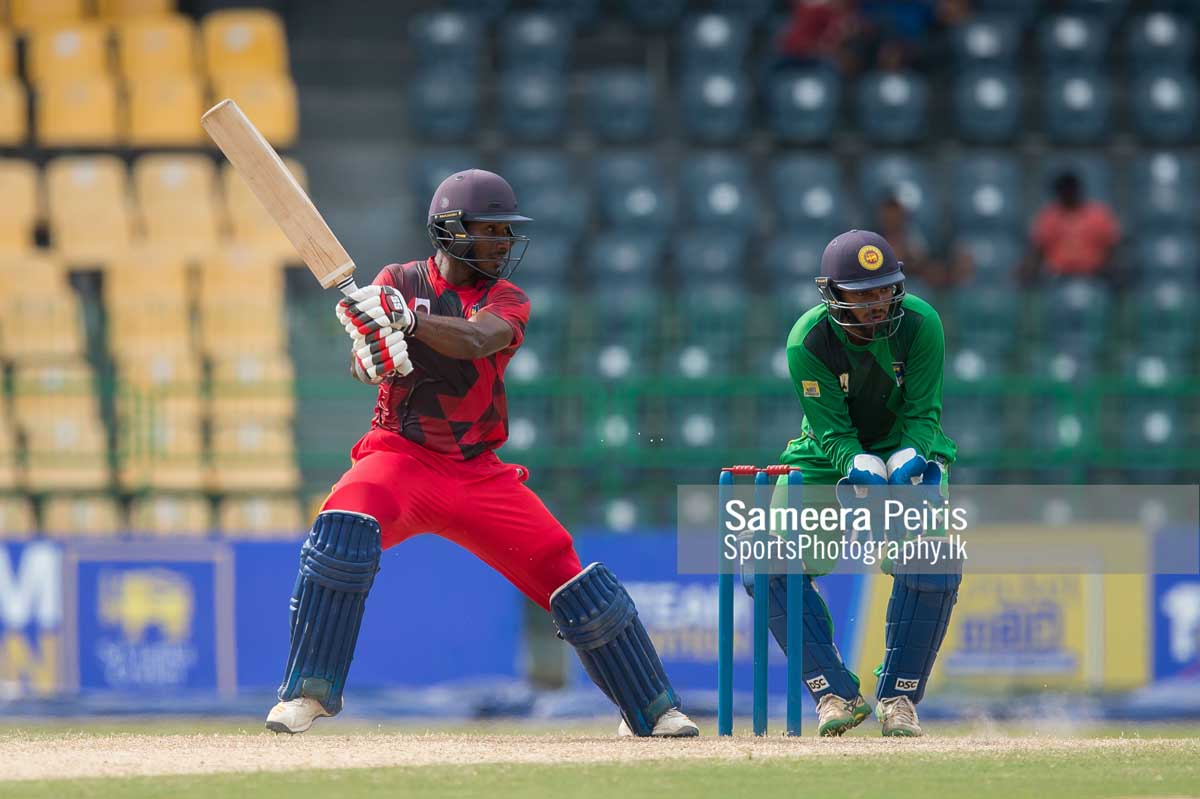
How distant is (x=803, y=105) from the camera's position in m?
12.5

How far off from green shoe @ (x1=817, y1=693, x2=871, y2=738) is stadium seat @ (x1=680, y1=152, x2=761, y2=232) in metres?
5.98

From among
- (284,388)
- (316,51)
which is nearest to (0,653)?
(284,388)

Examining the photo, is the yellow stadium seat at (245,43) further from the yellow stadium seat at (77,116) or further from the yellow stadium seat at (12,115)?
the yellow stadium seat at (12,115)

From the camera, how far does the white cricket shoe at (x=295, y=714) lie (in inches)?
227

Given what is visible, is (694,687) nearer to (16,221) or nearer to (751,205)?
(751,205)

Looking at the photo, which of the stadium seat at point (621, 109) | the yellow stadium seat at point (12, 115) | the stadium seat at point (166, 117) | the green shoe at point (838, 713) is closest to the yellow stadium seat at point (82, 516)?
the stadium seat at point (166, 117)

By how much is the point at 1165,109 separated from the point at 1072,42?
808 millimetres

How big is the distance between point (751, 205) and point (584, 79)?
Answer: 1.59 m

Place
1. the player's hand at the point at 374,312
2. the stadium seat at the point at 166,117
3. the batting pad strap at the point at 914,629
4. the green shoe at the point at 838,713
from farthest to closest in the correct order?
the stadium seat at the point at 166,117 → the green shoe at the point at 838,713 → the batting pad strap at the point at 914,629 → the player's hand at the point at 374,312

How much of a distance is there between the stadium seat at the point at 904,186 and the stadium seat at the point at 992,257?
0.28 metres

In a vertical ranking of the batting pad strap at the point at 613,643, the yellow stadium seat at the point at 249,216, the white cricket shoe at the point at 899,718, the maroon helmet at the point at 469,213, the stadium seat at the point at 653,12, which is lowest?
the white cricket shoe at the point at 899,718

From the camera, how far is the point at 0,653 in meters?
9.48

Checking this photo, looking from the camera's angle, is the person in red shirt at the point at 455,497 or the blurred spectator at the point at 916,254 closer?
the person in red shirt at the point at 455,497

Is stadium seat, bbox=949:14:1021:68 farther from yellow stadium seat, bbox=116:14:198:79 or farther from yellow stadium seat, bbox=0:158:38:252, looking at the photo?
yellow stadium seat, bbox=0:158:38:252
